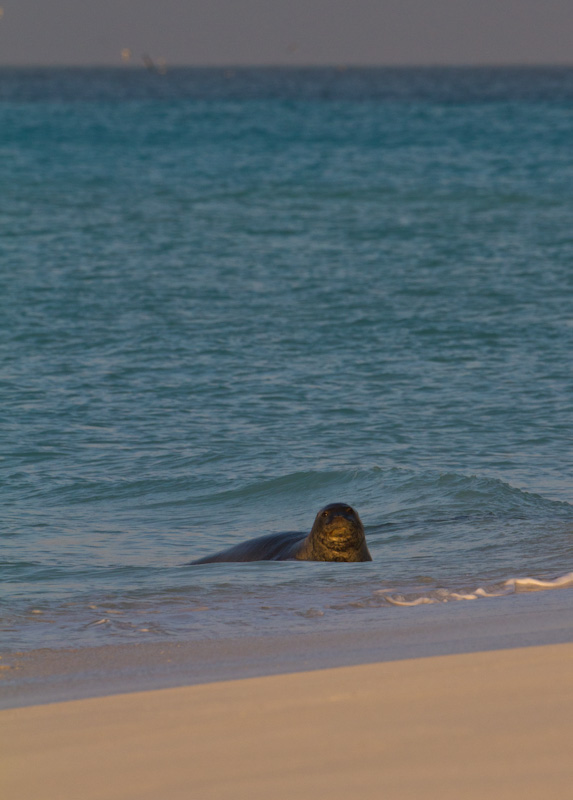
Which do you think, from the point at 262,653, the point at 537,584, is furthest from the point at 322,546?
the point at 262,653

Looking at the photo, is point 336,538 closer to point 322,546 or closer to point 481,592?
point 322,546

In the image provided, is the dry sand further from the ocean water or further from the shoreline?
the ocean water

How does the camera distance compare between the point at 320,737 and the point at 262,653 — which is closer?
the point at 320,737

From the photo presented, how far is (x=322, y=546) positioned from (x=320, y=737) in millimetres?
3443

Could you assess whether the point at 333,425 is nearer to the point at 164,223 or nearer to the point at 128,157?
the point at 164,223

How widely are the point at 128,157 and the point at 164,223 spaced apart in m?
13.5

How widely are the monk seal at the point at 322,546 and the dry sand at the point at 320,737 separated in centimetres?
267

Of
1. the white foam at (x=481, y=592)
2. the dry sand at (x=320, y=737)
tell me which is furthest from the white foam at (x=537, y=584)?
the dry sand at (x=320, y=737)

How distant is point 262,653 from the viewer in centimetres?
482

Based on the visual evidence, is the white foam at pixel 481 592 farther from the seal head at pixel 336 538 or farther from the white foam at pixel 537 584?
the seal head at pixel 336 538

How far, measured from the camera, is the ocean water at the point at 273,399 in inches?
253

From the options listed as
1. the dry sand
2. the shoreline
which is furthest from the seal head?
the dry sand

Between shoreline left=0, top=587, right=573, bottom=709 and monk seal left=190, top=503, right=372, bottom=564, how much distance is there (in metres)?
1.59

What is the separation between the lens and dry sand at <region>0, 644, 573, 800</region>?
3.35 metres
